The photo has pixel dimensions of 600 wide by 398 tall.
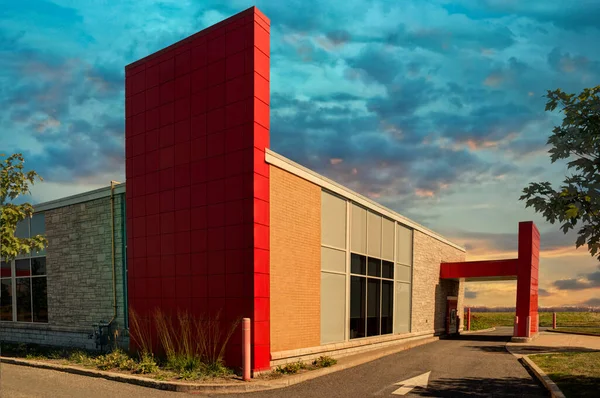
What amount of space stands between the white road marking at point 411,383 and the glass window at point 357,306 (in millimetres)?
5035

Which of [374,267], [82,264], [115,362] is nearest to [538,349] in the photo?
[374,267]

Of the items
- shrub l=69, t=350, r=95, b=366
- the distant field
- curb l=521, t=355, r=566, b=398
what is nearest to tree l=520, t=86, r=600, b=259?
curb l=521, t=355, r=566, b=398

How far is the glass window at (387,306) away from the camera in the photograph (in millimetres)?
22539

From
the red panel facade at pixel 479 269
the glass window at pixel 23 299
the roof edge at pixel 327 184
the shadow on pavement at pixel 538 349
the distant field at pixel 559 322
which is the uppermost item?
the roof edge at pixel 327 184

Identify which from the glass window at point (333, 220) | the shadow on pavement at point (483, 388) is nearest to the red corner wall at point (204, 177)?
the glass window at point (333, 220)

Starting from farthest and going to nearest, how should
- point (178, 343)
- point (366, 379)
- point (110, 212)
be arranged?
point (110, 212) → point (178, 343) → point (366, 379)

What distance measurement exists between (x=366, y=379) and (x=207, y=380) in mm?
4332

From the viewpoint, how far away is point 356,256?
1991 centimetres

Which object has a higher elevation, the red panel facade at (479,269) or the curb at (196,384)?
the red panel facade at (479,269)

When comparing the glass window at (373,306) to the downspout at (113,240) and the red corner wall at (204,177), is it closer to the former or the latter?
the red corner wall at (204,177)

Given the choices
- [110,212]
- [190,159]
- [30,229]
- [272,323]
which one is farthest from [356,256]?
[30,229]

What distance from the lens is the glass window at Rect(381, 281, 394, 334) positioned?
22539mm

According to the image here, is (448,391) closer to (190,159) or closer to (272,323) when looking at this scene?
(272,323)

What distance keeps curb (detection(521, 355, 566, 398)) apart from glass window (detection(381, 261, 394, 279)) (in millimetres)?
6785
